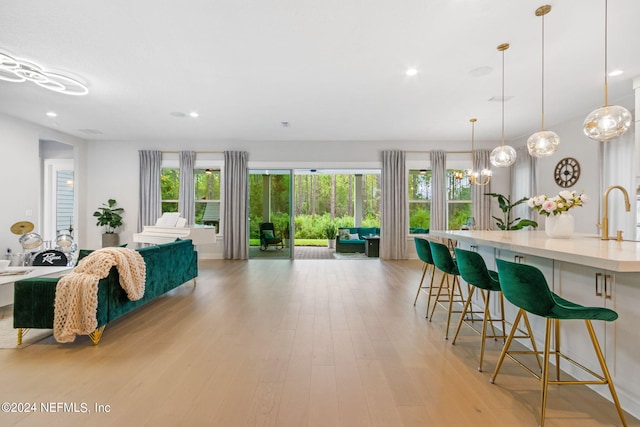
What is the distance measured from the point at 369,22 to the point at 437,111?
3079 mm

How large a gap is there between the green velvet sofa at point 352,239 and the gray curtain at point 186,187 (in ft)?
13.6

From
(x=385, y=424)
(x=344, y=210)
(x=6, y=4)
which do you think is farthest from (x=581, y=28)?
(x=344, y=210)

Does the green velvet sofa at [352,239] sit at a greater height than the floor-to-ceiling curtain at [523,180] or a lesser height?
lesser

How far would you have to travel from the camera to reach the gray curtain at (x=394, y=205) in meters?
7.64

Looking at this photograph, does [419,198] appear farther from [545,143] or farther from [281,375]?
[281,375]

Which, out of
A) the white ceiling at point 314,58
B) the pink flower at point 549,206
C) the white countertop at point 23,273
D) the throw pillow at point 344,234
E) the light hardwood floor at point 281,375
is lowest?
the light hardwood floor at point 281,375

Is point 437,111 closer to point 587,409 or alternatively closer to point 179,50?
point 179,50

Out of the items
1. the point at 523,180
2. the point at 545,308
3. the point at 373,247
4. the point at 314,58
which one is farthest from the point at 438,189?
the point at 545,308

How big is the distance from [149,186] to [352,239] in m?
5.58

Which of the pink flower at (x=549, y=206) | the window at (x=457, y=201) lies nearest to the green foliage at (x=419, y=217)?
the window at (x=457, y=201)

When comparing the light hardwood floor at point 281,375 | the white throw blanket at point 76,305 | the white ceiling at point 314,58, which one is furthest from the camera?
the white ceiling at point 314,58

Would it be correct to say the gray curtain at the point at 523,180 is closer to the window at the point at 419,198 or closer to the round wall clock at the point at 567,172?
the round wall clock at the point at 567,172

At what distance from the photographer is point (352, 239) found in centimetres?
942

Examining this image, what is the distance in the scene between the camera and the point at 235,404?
75.3 inches
